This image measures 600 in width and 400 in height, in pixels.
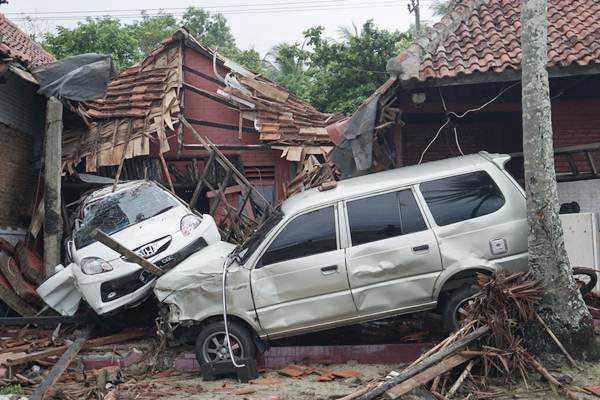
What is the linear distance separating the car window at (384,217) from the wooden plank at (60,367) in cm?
364

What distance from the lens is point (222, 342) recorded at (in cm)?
699

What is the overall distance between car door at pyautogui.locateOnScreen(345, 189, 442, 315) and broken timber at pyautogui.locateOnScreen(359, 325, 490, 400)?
85 cm

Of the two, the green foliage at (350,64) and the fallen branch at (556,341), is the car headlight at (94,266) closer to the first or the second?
the fallen branch at (556,341)

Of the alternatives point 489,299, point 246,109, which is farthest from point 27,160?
point 489,299

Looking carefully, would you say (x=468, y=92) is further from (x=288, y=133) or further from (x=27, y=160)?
(x=27, y=160)

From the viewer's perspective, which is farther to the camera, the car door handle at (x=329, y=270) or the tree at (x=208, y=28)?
the tree at (x=208, y=28)

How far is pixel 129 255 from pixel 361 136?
11.8ft

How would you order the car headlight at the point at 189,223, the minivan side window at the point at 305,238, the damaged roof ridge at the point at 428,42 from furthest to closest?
the car headlight at the point at 189,223
the damaged roof ridge at the point at 428,42
the minivan side window at the point at 305,238

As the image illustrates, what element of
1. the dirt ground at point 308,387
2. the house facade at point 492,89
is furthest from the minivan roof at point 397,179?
the dirt ground at point 308,387

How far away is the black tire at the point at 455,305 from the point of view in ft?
21.6

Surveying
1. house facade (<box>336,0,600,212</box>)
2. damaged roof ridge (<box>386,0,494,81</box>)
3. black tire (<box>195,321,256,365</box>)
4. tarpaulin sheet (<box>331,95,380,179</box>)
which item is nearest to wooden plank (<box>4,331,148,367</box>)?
black tire (<box>195,321,256,365</box>)

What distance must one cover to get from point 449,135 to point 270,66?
67.2 feet

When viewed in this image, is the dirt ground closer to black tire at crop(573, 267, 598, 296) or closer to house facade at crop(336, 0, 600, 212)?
black tire at crop(573, 267, 598, 296)

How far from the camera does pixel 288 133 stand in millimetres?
14336
